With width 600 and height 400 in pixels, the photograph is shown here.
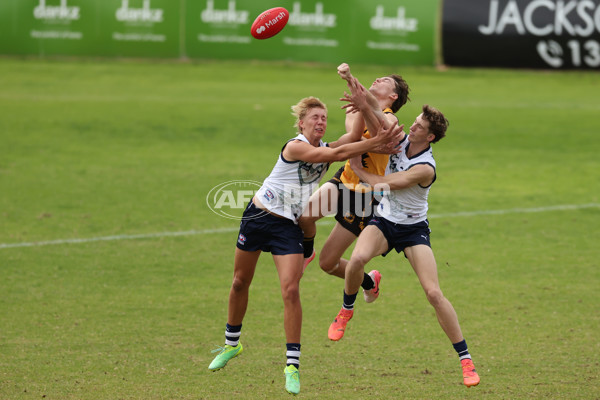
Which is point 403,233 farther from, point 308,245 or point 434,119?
point 308,245

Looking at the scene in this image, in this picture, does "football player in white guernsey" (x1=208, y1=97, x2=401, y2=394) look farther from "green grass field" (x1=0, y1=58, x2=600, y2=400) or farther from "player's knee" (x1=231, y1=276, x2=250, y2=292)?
"green grass field" (x1=0, y1=58, x2=600, y2=400)

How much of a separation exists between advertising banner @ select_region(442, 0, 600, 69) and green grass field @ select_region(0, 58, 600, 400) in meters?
2.27

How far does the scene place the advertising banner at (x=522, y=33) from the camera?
2825cm

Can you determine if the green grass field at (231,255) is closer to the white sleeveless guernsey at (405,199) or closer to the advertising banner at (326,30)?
the white sleeveless guernsey at (405,199)

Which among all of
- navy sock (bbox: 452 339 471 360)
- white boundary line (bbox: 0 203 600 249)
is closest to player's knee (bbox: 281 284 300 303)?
navy sock (bbox: 452 339 471 360)

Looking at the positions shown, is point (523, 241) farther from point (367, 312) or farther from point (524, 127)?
point (524, 127)

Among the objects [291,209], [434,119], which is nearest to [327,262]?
[291,209]

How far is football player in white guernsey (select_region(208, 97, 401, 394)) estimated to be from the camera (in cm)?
852

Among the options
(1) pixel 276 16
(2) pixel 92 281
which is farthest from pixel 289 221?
(2) pixel 92 281

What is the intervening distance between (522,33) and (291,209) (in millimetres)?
21880

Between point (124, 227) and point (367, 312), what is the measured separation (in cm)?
539

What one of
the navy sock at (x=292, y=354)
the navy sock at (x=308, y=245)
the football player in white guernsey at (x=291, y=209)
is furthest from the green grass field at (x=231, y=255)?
the navy sock at (x=308, y=245)

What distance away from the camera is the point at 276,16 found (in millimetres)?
8945

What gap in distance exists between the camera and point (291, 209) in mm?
8891
